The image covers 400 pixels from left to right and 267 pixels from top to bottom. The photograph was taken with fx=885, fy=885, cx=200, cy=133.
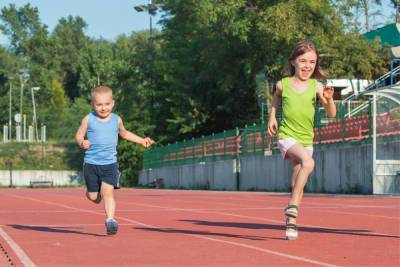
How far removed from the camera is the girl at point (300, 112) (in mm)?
8711

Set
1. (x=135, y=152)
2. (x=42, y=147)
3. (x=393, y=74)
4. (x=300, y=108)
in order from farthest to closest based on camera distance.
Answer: (x=42, y=147), (x=135, y=152), (x=393, y=74), (x=300, y=108)

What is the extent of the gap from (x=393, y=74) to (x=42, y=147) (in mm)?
57412

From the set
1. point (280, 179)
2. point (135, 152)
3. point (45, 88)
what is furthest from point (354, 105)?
point (45, 88)

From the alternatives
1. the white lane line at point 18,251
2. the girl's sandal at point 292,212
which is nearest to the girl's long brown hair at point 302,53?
the girl's sandal at point 292,212

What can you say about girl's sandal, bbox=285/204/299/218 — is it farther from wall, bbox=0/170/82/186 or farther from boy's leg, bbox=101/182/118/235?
wall, bbox=0/170/82/186

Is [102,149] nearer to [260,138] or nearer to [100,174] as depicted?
[100,174]

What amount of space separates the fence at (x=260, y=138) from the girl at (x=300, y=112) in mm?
14641

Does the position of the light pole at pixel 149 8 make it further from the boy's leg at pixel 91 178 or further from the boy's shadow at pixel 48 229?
the boy's leg at pixel 91 178

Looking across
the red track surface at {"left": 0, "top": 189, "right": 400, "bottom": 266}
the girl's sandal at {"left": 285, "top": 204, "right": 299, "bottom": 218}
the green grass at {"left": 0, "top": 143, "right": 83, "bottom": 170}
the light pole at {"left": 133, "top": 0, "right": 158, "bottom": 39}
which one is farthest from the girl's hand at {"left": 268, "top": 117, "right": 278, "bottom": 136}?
the green grass at {"left": 0, "top": 143, "right": 83, "bottom": 170}

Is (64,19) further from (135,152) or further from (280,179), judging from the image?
(280,179)

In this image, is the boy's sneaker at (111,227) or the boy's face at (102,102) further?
the boy's face at (102,102)

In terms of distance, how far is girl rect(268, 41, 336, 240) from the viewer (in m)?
8.71

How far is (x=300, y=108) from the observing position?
8734 mm

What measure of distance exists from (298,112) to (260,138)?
101 ft
